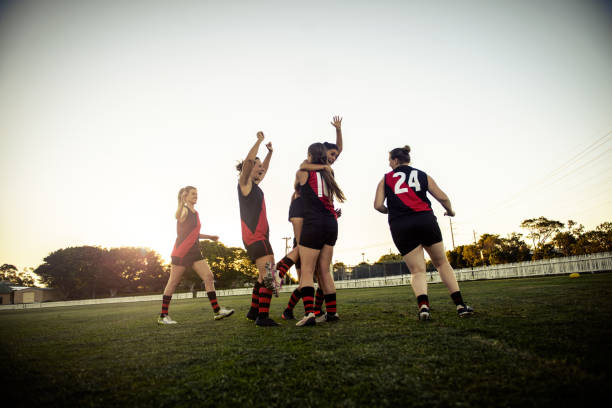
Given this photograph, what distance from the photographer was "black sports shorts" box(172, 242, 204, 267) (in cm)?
545

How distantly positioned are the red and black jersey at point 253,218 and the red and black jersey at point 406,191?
1.75 m

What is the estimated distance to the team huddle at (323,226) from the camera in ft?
12.2

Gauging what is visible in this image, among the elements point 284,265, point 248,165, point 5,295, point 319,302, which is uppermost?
point 248,165

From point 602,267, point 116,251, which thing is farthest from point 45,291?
point 602,267

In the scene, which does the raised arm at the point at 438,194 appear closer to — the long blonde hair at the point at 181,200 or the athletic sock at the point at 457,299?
the athletic sock at the point at 457,299

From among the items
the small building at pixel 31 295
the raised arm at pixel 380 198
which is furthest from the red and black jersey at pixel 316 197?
the small building at pixel 31 295

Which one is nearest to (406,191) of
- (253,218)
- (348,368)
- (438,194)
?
(438,194)

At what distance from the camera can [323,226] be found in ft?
12.4

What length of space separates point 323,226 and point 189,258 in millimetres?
3023

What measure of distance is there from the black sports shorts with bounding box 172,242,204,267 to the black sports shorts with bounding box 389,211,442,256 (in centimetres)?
373

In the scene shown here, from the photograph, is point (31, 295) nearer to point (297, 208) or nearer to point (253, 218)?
point (253, 218)

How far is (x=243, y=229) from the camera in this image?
4230 mm

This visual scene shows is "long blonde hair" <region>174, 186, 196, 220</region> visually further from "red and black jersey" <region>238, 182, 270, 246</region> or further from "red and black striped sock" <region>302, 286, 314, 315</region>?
"red and black striped sock" <region>302, 286, 314, 315</region>

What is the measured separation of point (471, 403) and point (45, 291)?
90.8 m
